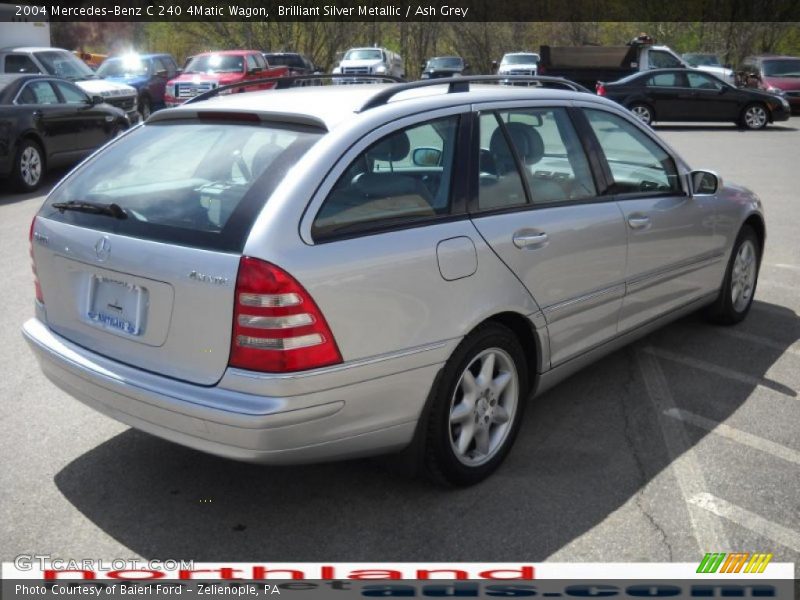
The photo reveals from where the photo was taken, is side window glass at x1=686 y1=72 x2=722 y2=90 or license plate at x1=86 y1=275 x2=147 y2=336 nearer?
license plate at x1=86 y1=275 x2=147 y2=336

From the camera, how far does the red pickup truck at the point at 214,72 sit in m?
22.1

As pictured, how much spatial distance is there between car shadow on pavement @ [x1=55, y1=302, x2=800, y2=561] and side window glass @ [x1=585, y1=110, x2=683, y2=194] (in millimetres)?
1170

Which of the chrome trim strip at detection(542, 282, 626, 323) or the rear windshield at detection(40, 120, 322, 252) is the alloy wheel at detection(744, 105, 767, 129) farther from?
the rear windshield at detection(40, 120, 322, 252)

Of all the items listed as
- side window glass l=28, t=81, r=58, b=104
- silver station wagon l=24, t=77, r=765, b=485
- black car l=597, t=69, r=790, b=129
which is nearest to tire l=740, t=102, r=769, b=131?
black car l=597, t=69, r=790, b=129

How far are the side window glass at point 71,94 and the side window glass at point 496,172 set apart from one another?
10.7 meters

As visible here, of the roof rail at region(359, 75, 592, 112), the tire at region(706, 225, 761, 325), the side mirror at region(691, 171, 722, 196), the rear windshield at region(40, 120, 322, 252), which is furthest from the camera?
the tire at region(706, 225, 761, 325)

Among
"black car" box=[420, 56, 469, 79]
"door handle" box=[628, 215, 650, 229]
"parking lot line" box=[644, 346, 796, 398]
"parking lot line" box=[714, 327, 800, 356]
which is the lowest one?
"parking lot line" box=[714, 327, 800, 356]

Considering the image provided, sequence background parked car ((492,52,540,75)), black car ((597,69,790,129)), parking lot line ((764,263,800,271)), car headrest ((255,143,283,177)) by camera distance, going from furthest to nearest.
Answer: background parked car ((492,52,540,75)) → black car ((597,69,790,129)) → parking lot line ((764,263,800,271)) → car headrest ((255,143,283,177))

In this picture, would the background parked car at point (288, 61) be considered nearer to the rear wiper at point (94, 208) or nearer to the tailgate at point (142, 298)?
the rear wiper at point (94, 208)

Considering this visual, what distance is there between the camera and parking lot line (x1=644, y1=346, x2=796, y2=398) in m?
5.04

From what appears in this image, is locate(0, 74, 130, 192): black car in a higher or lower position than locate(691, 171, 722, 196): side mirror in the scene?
lower

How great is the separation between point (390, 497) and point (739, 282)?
11.0 feet

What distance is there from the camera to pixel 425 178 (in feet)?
12.3

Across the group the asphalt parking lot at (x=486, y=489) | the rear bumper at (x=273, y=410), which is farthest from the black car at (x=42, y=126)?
the rear bumper at (x=273, y=410)
